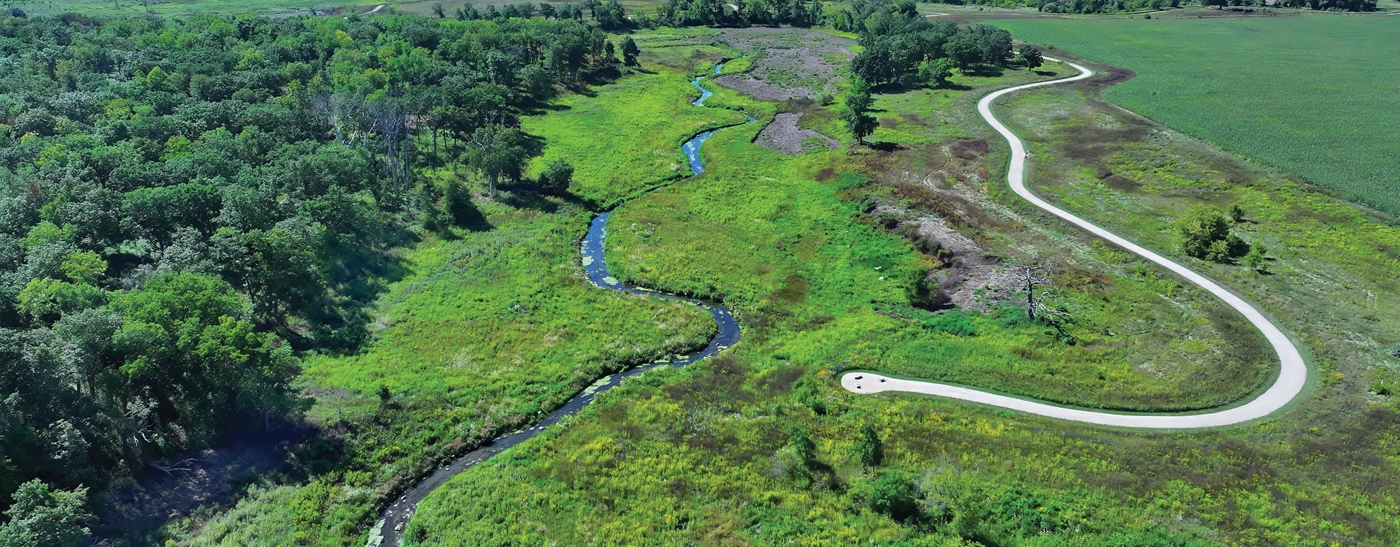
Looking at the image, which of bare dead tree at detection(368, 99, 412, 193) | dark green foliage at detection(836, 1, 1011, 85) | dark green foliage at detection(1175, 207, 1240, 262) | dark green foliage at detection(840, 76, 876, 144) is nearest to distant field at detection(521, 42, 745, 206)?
bare dead tree at detection(368, 99, 412, 193)

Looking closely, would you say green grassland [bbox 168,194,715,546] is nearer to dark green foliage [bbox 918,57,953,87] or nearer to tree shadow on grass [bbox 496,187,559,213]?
tree shadow on grass [bbox 496,187,559,213]

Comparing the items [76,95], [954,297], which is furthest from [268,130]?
[954,297]

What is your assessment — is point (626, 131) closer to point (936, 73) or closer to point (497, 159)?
point (497, 159)

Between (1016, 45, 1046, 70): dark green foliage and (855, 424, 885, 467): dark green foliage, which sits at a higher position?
(1016, 45, 1046, 70): dark green foliage

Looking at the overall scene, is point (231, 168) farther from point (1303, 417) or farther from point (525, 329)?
point (1303, 417)

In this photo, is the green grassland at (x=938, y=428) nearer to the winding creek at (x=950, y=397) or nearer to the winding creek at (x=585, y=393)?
the winding creek at (x=950, y=397)

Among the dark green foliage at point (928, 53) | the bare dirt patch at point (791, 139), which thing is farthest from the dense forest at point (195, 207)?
the dark green foliage at point (928, 53)

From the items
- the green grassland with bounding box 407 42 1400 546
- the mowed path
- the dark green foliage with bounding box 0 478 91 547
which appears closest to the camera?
the dark green foliage with bounding box 0 478 91 547

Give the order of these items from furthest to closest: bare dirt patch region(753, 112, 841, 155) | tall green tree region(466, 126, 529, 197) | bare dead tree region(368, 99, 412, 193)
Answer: bare dirt patch region(753, 112, 841, 155)
tall green tree region(466, 126, 529, 197)
bare dead tree region(368, 99, 412, 193)
